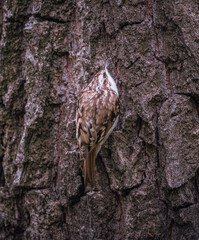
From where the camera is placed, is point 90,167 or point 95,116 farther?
point 95,116

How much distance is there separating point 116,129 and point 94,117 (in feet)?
0.57

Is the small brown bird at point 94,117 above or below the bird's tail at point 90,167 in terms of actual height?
above

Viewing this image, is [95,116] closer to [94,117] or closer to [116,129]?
[94,117]

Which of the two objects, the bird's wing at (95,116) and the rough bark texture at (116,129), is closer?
the rough bark texture at (116,129)

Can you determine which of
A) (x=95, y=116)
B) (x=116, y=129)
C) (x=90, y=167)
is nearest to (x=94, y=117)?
(x=95, y=116)

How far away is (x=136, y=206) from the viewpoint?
5.78 feet

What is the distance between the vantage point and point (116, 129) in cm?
185

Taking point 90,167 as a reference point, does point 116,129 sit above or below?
above

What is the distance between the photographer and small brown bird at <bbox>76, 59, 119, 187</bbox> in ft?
5.91

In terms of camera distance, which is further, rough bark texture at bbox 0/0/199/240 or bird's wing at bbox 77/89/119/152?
bird's wing at bbox 77/89/119/152

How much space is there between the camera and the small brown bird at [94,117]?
180 centimetres

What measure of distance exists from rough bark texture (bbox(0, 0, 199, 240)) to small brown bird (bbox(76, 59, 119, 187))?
2.2 inches

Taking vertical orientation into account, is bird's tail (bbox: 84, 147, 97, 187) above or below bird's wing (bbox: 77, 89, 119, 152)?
below

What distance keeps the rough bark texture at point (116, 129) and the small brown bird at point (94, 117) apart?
2.2 inches
